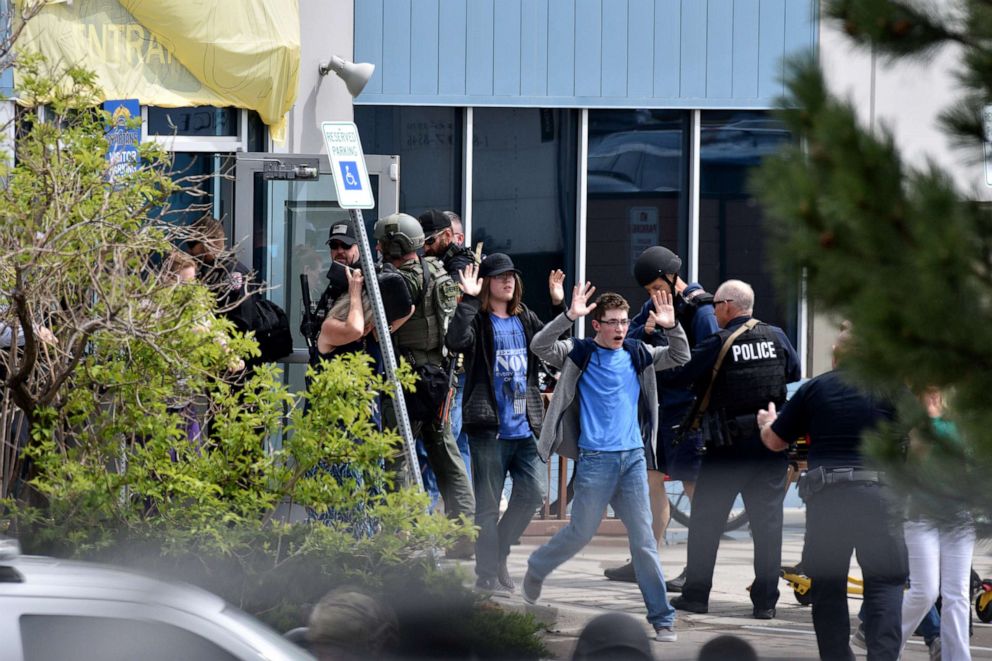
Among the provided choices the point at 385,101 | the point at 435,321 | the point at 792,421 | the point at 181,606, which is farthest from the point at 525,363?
the point at 181,606

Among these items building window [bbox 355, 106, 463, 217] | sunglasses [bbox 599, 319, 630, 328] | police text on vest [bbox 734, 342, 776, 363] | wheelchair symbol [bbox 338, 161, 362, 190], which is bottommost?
police text on vest [bbox 734, 342, 776, 363]

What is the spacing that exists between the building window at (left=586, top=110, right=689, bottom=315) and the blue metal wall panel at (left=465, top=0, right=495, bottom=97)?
106cm

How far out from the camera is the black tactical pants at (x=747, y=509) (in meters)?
8.92

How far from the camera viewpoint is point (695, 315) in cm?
986

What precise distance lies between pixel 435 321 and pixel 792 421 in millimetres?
2630

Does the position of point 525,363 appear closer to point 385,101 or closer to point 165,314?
point 165,314

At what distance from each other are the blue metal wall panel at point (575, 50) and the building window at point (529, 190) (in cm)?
23

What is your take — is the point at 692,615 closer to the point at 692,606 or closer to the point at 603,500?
the point at 692,606

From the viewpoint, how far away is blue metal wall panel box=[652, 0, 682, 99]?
13.6m

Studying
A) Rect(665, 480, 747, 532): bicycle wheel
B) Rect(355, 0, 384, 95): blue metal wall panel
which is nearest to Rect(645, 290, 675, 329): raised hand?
Rect(665, 480, 747, 532): bicycle wheel

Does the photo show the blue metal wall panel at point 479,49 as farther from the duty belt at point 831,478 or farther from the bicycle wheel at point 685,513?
the duty belt at point 831,478

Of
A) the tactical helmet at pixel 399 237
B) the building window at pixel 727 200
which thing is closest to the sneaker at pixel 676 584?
the tactical helmet at pixel 399 237

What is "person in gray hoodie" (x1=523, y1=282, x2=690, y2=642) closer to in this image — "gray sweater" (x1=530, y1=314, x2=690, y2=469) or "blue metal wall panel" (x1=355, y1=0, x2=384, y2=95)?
"gray sweater" (x1=530, y1=314, x2=690, y2=469)

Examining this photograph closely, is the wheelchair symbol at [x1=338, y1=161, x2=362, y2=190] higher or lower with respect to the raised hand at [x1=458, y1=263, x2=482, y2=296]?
higher
